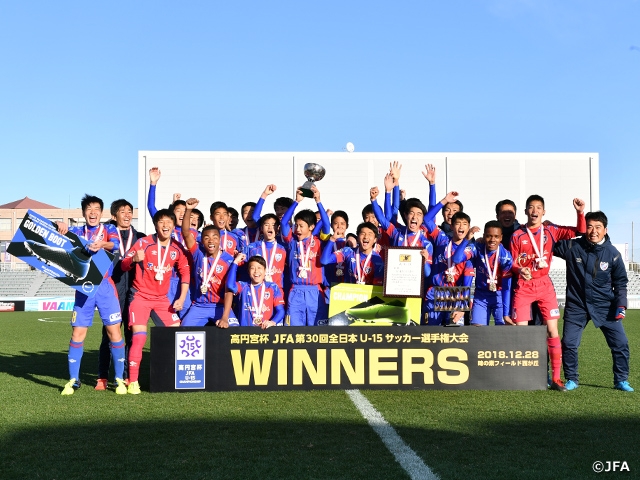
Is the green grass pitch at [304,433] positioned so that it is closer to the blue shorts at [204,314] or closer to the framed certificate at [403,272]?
the blue shorts at [204,314]

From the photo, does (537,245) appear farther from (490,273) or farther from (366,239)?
(366,239)

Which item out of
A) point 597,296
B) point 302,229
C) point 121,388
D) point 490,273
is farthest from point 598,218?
point 121,388

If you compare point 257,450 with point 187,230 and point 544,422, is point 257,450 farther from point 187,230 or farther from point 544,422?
point 187,230

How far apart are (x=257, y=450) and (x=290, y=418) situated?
43.2 inches

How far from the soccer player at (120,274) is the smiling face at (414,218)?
323cm

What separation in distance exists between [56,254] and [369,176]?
29333mm

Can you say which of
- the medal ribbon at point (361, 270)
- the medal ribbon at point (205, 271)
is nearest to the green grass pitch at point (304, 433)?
the medal ribbon at point (205, 271)

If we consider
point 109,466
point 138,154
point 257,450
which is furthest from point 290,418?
point 138,154

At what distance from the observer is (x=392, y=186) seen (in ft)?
29.6

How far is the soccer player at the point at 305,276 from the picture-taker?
26.8 feet

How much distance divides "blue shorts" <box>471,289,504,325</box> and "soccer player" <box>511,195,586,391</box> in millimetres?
231

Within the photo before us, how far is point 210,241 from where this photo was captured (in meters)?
7.69

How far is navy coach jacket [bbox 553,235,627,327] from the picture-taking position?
757 cm

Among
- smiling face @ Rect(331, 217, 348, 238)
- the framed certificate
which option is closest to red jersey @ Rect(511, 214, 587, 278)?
the framed certificate
